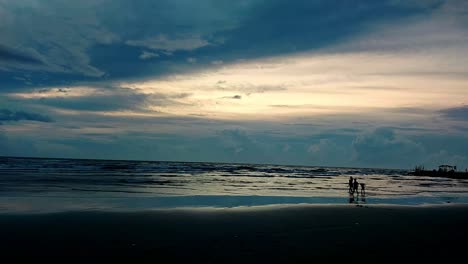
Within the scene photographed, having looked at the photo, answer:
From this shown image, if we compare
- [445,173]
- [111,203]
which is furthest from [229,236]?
[445,173]

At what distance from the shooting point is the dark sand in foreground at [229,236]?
11.9 m

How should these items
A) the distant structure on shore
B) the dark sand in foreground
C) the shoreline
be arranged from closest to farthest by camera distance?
the dark sand in foreground, the shoreline, the distant structure on shore

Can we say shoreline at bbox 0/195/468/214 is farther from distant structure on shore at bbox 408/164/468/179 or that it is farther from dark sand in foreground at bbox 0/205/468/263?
distant structure on shore at bbox 408/164/468/179

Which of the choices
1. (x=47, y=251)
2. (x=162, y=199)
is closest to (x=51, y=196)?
(x=162, y=199)

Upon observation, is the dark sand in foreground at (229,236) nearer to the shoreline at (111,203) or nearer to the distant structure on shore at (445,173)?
the shoreline at (111,203)

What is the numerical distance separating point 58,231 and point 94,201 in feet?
29.2

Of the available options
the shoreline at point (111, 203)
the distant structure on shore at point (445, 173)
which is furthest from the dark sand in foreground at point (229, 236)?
the distant structure on shore at point (445, 173)

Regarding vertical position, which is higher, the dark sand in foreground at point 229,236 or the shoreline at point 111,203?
the shoreline at point 111,203

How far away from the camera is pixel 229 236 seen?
571 inches

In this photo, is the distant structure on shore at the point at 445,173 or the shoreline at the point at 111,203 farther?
the distant structure on shore at the point at 445,173

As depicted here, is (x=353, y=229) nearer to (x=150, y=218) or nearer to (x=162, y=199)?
(x=150, y=218)

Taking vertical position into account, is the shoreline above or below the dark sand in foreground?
above

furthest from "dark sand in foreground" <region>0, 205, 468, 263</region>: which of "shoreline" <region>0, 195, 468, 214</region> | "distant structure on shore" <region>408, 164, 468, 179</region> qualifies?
"distant structure on shore" <region>408, 164, 468, 179</region>

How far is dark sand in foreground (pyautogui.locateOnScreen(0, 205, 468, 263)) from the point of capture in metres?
11.9
